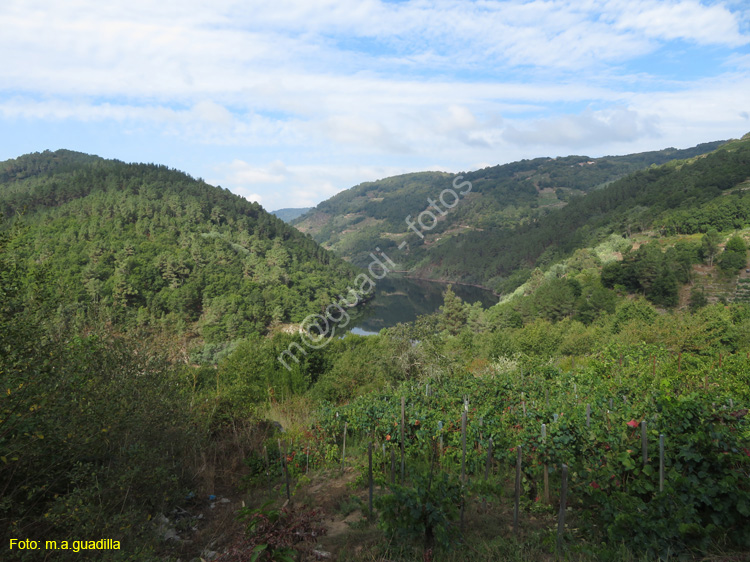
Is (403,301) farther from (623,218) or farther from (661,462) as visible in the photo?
A: (661,462)

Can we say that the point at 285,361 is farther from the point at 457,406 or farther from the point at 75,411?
the point at 75,411

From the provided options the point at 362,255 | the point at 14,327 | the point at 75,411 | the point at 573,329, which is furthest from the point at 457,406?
the point at 362,255

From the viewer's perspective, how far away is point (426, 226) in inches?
7244

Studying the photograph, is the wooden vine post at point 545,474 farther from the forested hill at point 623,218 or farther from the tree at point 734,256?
the forested hill at point 623,218

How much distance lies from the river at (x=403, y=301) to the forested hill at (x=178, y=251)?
30.9 ft

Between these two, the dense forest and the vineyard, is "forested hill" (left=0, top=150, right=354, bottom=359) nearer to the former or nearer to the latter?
the dense forest

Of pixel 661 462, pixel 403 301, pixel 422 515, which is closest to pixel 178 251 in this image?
pixel 403 301

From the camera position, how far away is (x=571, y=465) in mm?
5508

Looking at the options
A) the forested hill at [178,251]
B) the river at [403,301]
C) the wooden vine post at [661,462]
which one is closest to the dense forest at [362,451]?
the wooden vine post at [661,462]

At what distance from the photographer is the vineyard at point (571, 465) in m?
3.98

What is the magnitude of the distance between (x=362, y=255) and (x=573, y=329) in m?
A: 145

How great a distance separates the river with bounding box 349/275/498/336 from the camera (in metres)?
70.2

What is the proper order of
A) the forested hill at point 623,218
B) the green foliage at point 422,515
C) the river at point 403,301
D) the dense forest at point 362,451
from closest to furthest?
1. the dense forest at point 362,451
2. the green foliage at point 422,515
3. the forested hill at point 623,218
4. the river at point 403,301

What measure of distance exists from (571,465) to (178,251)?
8041 cm
